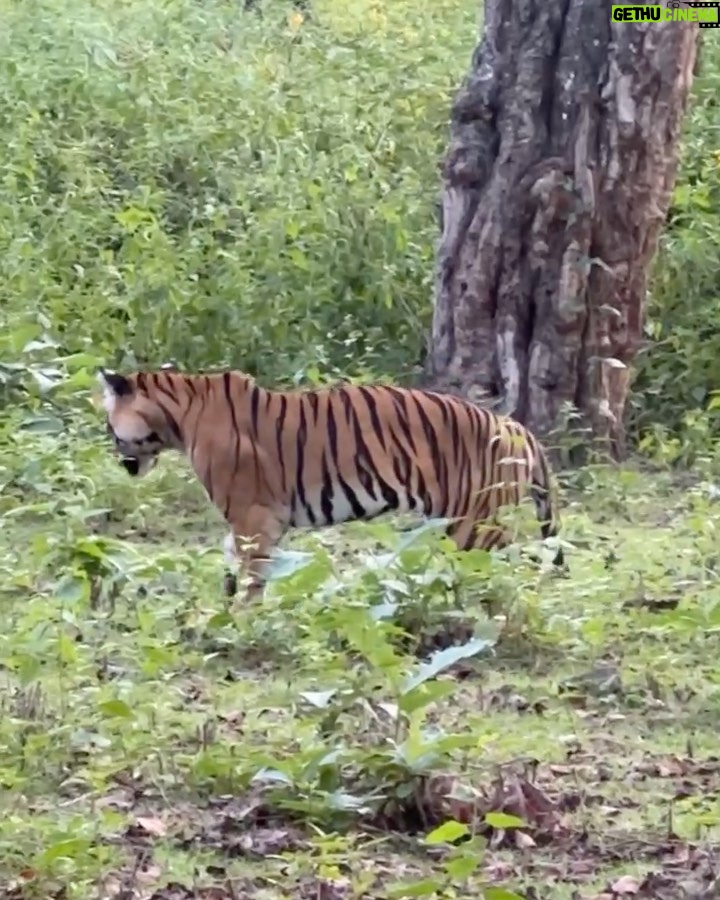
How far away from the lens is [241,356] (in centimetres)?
910

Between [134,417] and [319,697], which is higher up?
[134,417]

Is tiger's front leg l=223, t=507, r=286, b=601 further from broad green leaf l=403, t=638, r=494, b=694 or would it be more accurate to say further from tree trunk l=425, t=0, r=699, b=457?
tree trunk l=425, t=0, r=699, b=457

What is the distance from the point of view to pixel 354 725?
15.6ft

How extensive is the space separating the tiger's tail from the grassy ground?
140 millimetres

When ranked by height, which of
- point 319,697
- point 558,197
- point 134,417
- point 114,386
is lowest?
point 319,697

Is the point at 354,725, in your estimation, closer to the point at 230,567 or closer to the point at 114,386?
the point at 230,567

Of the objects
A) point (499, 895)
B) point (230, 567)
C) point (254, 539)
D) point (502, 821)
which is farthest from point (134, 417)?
point (499, 895)

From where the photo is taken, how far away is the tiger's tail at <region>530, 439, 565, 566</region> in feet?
21.7

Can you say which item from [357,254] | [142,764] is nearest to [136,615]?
[142,764]

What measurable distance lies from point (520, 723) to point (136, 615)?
4.01 ft

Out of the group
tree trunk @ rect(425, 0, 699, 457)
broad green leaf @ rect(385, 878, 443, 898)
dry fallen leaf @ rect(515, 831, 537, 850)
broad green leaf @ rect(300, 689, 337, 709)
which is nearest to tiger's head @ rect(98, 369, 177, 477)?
tree trunk @ rect(425, 0, 699, 457)

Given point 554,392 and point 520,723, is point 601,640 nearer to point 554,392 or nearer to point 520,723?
point 520,723

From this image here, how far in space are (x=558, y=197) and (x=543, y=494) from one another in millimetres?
2061

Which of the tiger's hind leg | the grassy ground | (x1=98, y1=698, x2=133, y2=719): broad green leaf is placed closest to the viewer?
the grassy ground
